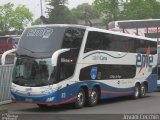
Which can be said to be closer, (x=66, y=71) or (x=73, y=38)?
(x=66, y=71)

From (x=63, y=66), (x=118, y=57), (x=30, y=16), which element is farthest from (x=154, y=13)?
(x=63, y=66)

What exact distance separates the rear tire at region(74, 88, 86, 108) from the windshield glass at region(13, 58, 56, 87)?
2.00 m

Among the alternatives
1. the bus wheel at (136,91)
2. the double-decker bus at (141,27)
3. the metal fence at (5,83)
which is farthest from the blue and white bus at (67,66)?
the double-decker bus at (141,27)

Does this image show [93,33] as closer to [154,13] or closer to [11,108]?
[11,108]

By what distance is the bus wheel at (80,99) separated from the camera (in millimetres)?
20953

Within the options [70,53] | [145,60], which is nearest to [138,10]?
[145,60]

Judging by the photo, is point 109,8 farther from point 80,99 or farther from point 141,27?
point 80,99

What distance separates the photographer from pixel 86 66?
21.8 meters

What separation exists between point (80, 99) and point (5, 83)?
14.3 feet

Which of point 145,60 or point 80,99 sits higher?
point 145,60

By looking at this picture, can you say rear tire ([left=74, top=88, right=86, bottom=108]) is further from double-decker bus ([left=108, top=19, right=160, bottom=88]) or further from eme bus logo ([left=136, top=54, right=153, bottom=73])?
double-decker bus ([left=108, top=19, right=160, bottom=88])

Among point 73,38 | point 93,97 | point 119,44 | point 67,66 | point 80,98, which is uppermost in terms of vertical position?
point 73,38

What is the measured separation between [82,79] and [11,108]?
3.41 m

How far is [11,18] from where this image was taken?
3733 inches
